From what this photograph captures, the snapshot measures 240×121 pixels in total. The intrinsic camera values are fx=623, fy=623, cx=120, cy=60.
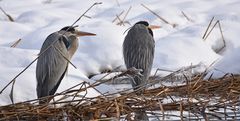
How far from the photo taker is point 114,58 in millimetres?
6805

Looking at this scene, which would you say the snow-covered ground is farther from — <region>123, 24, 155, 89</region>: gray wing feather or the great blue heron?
<region>123, 24, 155, 89</region>: gray wing feather

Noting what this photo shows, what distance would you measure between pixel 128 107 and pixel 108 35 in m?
3.87

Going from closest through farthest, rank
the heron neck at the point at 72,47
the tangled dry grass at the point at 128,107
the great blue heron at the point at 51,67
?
the tangled dry grass at the point at 128,107
the great blue heron at the point at 51,67
the heron neck at the point at 72,47

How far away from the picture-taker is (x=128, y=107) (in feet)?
11.4

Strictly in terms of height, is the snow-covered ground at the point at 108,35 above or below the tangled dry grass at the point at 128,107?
above

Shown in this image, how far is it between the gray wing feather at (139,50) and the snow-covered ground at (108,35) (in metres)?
0.44

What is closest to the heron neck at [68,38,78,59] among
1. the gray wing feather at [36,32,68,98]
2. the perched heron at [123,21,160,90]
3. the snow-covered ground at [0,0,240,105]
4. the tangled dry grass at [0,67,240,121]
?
the snow-covered ground at [0,0,240,105]

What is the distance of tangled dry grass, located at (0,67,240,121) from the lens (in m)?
3.43

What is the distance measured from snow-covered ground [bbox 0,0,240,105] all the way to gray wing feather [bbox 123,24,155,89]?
0.44m

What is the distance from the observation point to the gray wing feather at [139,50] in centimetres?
597

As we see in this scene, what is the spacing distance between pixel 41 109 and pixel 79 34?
9.58ft

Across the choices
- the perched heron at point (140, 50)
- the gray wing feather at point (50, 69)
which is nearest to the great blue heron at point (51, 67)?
the gray wing feather at point (50, 69)

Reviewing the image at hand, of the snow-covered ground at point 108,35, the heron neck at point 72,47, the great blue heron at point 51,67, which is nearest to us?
the great blue heron at point 51,67

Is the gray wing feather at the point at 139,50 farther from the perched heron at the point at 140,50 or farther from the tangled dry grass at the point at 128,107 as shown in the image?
the tangled dry grass at the point at 128,107
